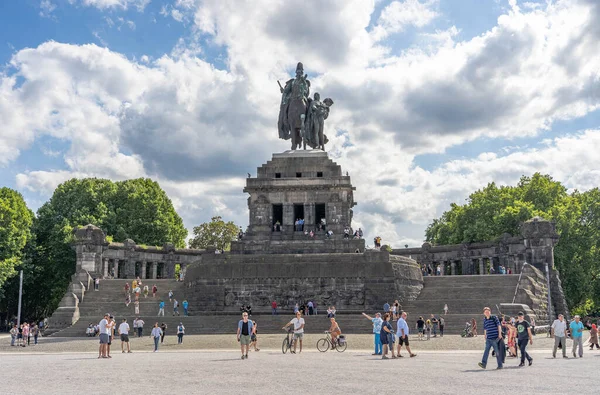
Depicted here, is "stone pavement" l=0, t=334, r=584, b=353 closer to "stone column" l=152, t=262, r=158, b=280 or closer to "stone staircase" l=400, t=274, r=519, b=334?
"stone staircase" l=400, t=274, r=519, b=334

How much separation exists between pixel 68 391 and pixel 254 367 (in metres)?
5.85

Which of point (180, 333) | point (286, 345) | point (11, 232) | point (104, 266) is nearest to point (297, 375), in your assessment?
point (286, 345)

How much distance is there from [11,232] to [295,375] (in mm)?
39071

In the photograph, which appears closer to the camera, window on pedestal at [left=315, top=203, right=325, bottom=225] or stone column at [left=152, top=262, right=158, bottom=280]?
window on pedestal at [left=315, top=203, right=325, bottom=225]

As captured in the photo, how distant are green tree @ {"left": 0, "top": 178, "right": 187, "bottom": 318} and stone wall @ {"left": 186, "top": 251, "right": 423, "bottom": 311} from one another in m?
21.1

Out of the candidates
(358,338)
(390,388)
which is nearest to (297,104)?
(358,338)

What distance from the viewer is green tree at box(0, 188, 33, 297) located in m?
46.8

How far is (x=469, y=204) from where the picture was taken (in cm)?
6806

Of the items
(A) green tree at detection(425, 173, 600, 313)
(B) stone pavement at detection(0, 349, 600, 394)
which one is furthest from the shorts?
(A) green tree at detection(425, 173, 600, 313)

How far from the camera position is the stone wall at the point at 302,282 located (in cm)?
3800

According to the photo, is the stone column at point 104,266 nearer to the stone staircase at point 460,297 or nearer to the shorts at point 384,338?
the stone staircase at point 460,297

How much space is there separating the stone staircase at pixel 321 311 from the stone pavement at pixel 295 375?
39.7ft

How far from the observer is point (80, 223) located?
192 ft

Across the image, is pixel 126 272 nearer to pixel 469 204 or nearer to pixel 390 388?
pixel 469 204
